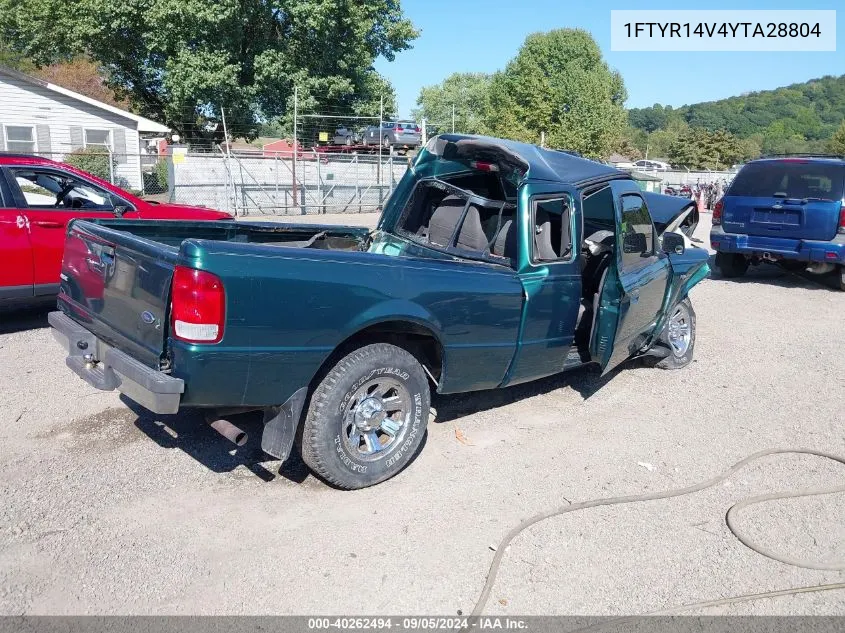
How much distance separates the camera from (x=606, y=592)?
325cm

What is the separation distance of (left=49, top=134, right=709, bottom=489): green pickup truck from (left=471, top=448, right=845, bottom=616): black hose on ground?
92 cm

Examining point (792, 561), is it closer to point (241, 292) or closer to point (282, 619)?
point (282, 619)

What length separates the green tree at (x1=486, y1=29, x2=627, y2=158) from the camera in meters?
55.1

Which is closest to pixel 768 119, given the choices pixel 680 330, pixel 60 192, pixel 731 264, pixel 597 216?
pixel 731 264

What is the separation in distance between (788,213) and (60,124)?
79.3 ft

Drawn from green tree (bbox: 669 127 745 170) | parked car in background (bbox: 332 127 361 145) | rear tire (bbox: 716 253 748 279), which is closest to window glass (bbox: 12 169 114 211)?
rear tire (bbox: 716 253 748 279)

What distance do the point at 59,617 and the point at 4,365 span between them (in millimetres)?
3940

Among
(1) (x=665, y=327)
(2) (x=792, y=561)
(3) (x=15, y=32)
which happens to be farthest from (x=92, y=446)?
(3) (x=15, y=32)

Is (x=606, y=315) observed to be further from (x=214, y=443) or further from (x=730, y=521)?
(x=214, y=443)

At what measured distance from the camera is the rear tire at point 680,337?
265 inches

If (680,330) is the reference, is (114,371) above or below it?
above

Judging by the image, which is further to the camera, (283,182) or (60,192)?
(283,182)

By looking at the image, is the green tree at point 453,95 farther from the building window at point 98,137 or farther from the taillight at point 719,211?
the taillight at point 719,211

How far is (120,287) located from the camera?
153 inches
